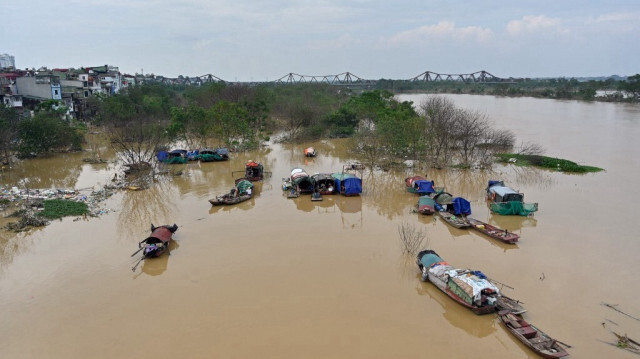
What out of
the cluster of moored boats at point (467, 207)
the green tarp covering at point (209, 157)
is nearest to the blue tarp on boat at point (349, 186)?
the cluster of moored boats at point (467, 207)

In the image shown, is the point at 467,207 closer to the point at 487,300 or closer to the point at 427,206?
the point at 427,206

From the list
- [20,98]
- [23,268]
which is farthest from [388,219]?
[20,98]

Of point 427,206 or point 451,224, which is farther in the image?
point 427,206

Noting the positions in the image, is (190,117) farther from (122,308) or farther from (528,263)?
(528,263)

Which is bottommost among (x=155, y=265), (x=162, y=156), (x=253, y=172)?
(x=155, y=265)

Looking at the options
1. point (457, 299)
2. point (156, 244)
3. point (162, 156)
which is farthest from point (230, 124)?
point (457, 299)

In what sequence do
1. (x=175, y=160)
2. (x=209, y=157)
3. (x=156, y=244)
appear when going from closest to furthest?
(x=156, y=244) → (x=175, y=160) → (x=209, y=157)

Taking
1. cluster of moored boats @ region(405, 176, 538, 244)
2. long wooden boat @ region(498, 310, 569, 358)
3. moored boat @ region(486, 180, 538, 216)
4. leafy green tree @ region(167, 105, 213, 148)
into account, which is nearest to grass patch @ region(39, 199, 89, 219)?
leafy green tree @ region(167, 105, 213, 148)

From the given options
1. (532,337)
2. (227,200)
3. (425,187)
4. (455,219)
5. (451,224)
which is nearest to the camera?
(532,337)
